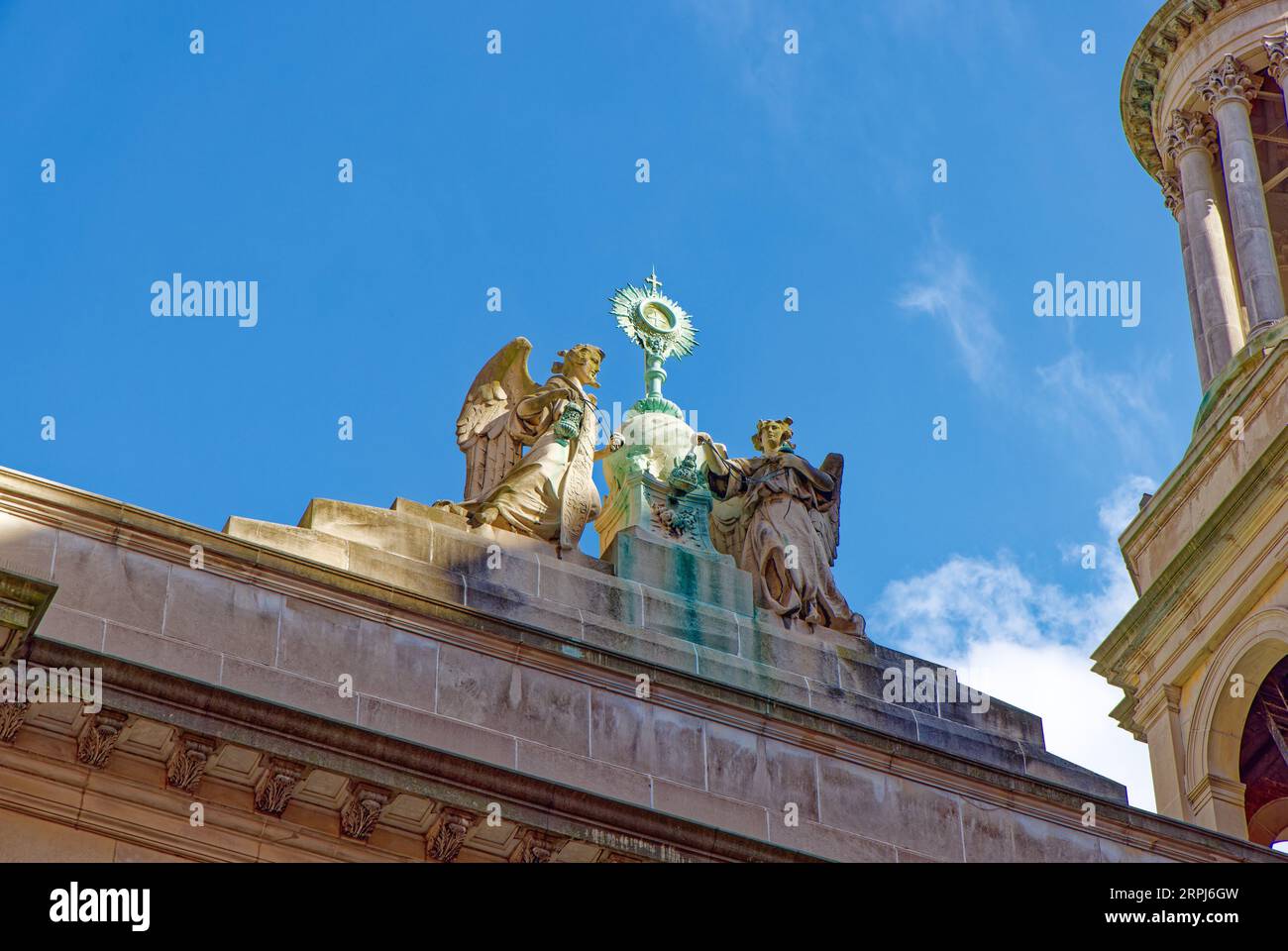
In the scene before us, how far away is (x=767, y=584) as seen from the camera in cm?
3122

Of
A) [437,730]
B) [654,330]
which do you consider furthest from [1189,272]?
[437,730]

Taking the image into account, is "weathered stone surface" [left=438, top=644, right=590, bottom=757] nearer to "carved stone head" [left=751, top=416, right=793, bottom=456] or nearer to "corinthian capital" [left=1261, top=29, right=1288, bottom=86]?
"carved stone head" [left=751, top=416, right=793, bottom=456]

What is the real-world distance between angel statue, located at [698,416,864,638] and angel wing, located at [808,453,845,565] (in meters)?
0.01

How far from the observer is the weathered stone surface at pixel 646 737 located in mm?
27703

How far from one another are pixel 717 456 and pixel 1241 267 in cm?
1515

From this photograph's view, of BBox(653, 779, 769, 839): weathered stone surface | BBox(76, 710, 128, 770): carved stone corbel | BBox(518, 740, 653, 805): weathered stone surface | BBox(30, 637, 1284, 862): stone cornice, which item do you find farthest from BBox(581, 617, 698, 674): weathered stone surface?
BBox(76, 710, 128, 770): carved stone corbel

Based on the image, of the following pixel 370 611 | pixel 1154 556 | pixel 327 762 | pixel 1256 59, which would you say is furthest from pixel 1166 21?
pixel 327 762

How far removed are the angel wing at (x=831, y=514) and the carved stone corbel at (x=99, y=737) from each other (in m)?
10.5

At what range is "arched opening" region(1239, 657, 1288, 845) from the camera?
40.4 meters

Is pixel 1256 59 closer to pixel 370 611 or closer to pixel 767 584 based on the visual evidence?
pixel 767 584

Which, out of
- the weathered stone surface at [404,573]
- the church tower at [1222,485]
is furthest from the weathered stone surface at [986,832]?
the church tower at [1222,485]
